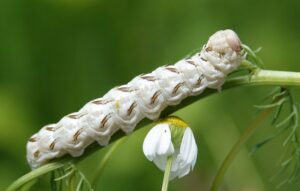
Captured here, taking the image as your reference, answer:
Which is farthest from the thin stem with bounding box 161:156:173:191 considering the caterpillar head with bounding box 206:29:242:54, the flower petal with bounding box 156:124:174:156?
the caterpillar head with bounding box 206:29:242:54

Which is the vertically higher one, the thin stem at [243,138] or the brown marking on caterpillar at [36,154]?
the brown marking on caterpillar at [36,154]

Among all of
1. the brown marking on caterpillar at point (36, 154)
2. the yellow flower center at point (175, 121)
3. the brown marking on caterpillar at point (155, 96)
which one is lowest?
the yellow flower center at point (175, 121)

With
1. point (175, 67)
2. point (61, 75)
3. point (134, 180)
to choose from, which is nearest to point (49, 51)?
point (61, 75)

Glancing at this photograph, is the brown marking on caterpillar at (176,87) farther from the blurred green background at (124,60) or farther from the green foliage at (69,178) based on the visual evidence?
the blurred green background at (124,60)

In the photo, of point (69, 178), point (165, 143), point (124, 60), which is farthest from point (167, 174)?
point (124, 60)

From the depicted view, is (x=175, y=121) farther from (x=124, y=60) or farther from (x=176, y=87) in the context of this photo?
(x=124, y=60)

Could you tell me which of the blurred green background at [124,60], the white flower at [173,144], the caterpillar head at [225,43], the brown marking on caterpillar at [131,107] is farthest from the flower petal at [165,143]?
the blurred green background at [124,60]

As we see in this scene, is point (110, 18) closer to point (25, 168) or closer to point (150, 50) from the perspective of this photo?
point (150, 50)
